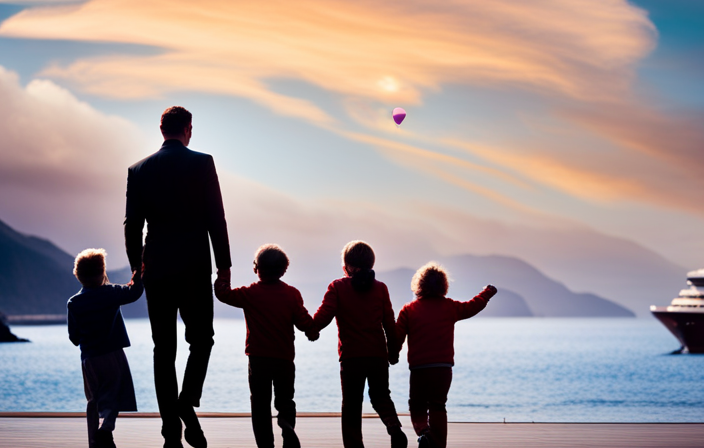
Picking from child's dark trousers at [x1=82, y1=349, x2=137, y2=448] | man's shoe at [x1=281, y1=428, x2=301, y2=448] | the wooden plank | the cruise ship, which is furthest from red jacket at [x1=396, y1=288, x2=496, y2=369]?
the cruise ship

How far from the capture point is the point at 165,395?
4891mm

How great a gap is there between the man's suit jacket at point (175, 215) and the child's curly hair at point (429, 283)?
1.42m

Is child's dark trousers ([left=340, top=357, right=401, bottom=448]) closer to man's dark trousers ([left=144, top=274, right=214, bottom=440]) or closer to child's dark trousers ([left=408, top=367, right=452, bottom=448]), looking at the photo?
child's dark trousers ([left=408, top=367, right=452, bottom=448])

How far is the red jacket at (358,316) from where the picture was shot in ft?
17.7

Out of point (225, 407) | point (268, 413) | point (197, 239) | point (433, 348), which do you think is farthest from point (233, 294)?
point (225, 407)

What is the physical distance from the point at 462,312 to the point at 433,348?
343 mm

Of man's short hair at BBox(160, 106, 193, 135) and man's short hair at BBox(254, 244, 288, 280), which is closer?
man's short hair at BBox(160, 106, 193, 135)

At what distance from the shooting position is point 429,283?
18.8 feet

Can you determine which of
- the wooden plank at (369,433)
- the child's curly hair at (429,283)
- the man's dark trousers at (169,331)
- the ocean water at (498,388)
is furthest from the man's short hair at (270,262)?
the ocean water at (498,388)

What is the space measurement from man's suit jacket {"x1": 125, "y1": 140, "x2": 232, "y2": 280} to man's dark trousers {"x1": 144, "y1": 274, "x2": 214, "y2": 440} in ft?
0.26

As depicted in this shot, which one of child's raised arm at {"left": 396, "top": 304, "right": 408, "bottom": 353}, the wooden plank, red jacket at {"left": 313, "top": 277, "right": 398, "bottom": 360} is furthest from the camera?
the wooden plank

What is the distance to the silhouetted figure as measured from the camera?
5328mm

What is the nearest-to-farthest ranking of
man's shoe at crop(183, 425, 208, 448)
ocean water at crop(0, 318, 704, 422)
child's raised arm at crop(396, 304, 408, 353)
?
man's shoe at crop(183, 425, 208, 448) < child's raised arm at crop(396, 304, 408, 353) < ocean water at crop(0, 318, 704, 422)

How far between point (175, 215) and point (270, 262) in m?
0.71
